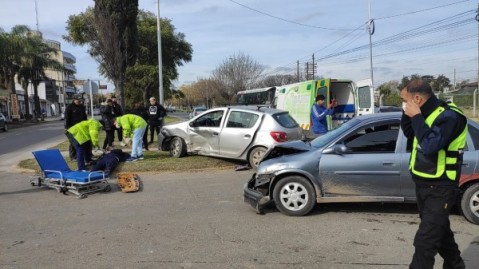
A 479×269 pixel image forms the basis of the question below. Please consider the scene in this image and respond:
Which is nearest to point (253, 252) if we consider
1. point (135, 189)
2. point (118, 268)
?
point (118, 268)

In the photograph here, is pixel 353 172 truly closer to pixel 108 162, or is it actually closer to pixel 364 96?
Result: pixel 108 162

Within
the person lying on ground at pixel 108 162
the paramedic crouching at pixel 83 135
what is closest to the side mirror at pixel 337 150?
the person lying on ground at pixel 108 162

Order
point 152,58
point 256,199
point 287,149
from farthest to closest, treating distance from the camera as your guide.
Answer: point 152,58 → point 287,149 → point 256,199

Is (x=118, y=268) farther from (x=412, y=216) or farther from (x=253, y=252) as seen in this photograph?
(x=412, y=216)

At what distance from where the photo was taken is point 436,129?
3.44 metres

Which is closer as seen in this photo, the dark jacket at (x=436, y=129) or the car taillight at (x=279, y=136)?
the dark jacket at (x=436, y=129)

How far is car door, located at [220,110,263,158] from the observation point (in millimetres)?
11000

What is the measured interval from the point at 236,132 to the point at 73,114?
14.5 ft

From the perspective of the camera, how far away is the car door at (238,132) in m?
11.0

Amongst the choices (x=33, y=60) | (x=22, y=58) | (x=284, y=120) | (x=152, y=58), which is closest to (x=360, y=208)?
(x=284, y=120)

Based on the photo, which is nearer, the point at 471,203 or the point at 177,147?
the point at 471,203

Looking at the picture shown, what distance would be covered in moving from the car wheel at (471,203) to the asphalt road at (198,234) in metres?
0.14

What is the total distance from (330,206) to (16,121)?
48.4m

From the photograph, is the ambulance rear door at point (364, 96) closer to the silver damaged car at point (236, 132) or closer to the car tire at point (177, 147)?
the silver damaged car at point (236, 132)
